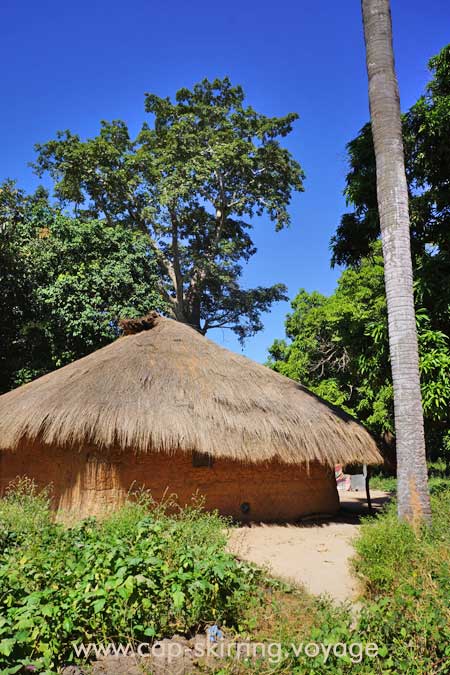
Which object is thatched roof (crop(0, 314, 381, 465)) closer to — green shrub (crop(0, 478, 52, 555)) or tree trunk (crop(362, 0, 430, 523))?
green shrub (crop(0, 478, 52, 555))

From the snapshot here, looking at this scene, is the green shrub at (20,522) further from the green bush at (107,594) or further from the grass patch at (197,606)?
the green bush at (107,594)

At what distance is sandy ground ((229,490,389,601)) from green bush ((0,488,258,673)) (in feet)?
4.75

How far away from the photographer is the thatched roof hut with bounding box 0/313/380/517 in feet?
26.0

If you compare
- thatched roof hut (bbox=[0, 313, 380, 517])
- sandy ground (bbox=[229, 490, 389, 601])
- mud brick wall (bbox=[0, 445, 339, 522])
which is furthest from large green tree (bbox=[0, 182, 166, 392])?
sandy ground (bbox=[229, 490, 389, 601])

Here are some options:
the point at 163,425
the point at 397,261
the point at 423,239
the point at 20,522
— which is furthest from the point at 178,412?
the point at 423,239

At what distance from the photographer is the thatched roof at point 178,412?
310 inches

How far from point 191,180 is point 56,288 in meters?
7.19

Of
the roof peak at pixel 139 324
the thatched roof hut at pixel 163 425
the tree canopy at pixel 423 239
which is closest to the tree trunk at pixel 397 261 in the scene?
the tree canopy at pixel 423 239

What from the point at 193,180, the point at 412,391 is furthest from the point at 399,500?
the point at 193,180

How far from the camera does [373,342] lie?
866cm

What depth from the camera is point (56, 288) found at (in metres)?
14.1

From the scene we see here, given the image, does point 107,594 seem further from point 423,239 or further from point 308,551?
point 423,239

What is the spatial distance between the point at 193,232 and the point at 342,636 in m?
18.7

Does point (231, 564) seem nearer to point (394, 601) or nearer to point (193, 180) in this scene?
point (394, 601)
